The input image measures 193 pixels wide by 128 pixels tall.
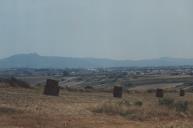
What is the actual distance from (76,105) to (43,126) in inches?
337

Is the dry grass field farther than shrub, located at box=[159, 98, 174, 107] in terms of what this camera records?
No

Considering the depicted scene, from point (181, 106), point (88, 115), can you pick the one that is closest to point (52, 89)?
point (181, 106)

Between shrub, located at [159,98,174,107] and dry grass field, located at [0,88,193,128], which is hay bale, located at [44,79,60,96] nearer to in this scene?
dry grass field, located at [0,88,193,128]

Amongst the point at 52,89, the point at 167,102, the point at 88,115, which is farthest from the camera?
the point at 52,89

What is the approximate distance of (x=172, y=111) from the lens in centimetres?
3005

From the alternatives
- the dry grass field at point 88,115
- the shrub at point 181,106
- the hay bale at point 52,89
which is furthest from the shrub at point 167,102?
the hay bale at point 52,89

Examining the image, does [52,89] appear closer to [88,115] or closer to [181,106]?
[181,106]

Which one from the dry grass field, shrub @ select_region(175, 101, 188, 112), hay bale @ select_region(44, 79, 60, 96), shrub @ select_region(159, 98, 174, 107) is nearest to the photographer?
the dry grass field

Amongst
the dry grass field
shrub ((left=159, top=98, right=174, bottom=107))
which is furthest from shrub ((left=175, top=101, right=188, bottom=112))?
shrub ((left=159, top=98, right=174, bottom=107))

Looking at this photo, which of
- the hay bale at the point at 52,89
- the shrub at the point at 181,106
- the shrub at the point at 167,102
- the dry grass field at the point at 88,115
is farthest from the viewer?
the hay bale at the point at 52,89

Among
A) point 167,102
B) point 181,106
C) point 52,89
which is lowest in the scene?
point 181,106

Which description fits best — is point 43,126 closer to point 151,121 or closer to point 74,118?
point 74,118

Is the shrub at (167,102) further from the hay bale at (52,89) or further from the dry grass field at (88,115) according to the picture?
the hay bale at (52,89)

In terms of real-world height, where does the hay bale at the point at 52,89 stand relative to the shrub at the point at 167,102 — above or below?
above
